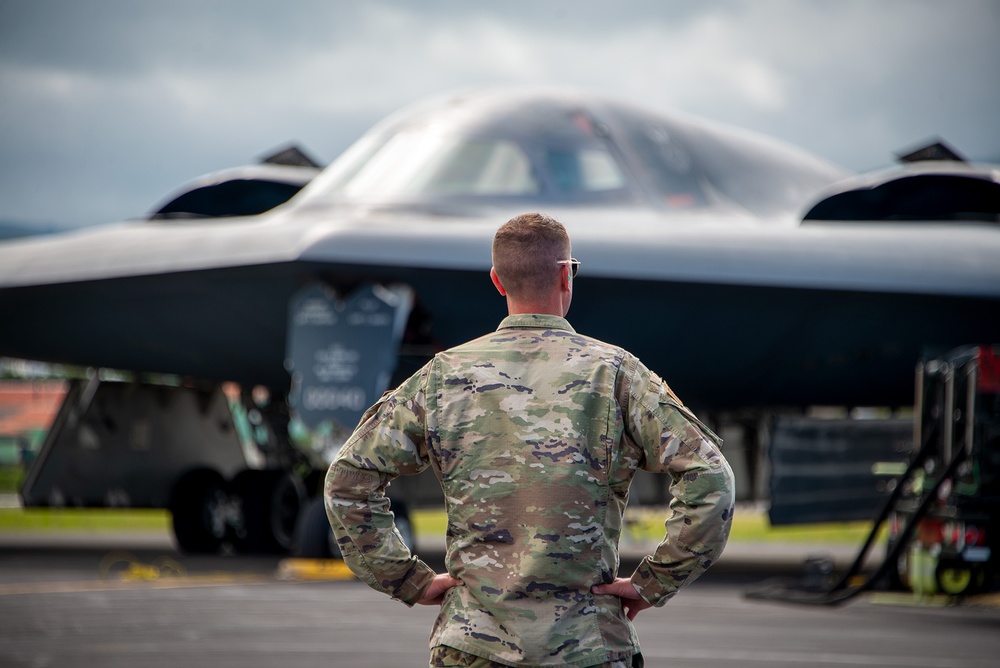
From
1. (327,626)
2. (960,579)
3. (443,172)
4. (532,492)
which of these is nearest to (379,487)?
(532,492)

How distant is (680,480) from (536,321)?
1.48 feet

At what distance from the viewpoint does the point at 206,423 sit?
16.9 meters

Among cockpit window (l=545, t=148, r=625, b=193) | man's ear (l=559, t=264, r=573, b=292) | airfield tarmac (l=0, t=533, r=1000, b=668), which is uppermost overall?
cockpit window (l=545, t=148, r=625, b=193)

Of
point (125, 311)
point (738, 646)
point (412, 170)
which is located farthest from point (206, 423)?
point (738, 646)

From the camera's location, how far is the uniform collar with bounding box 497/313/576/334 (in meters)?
2.80

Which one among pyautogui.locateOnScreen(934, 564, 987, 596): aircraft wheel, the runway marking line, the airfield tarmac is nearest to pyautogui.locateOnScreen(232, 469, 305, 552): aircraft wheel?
the airfield tarmac

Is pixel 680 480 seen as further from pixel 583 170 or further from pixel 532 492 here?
pixel 583 170

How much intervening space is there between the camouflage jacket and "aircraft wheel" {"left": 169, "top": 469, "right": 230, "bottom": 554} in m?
13.4

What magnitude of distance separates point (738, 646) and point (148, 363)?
9081 mm

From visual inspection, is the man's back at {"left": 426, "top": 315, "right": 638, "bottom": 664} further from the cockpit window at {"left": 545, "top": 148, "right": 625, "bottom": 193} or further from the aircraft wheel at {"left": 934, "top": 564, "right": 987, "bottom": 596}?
the cockpit window at {"left": 545, "top": 148, "right": 625, "bottom": 193}

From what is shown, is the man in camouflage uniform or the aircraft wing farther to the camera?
the aircraft wing

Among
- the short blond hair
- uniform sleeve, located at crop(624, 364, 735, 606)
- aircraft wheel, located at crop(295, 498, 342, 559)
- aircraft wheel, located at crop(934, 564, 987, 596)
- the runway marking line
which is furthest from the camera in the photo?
aircraft wheel, located at crop(295, 498, 342, 559)

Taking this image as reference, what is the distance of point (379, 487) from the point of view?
9.16 feet

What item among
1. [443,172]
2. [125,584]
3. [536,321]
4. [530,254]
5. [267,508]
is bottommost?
[125,584]
